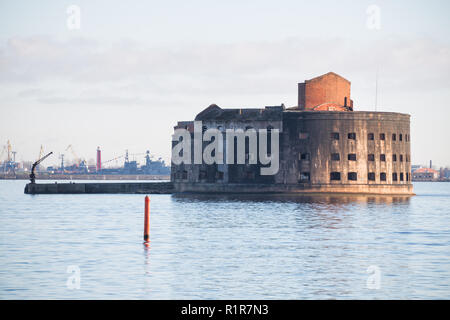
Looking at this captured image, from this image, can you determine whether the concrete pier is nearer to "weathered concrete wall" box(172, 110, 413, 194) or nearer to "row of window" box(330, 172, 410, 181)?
"weathered concrete wall" box(172, 110, 413, 194)

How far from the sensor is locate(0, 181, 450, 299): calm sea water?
18.0 meters

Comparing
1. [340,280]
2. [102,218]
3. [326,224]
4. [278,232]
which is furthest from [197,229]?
[340,280]

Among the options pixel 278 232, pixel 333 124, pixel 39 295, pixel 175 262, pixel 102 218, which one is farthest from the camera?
pixel 333 124

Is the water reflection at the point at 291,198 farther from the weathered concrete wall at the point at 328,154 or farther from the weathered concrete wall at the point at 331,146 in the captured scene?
the weathered concrete wall at the point at 331,146

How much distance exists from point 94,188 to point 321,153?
32.0 metres

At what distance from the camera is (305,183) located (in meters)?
70.5

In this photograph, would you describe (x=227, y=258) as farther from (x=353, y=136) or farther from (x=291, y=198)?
(x=291, y=198)

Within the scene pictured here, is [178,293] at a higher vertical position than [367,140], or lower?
lower

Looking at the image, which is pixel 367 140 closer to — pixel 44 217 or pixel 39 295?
pixel 44 217

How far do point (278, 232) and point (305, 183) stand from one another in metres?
35.8

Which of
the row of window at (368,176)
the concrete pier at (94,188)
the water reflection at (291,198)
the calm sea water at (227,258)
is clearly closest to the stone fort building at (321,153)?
the row of window at (368,176)

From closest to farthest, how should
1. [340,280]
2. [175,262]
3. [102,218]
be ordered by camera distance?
[340,280] < [175,262] < [102,218]

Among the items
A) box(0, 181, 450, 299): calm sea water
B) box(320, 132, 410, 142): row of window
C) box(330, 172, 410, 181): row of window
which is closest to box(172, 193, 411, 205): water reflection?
box(330, 172, 410, 181): row of window

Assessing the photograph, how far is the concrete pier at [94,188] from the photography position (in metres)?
89.1
